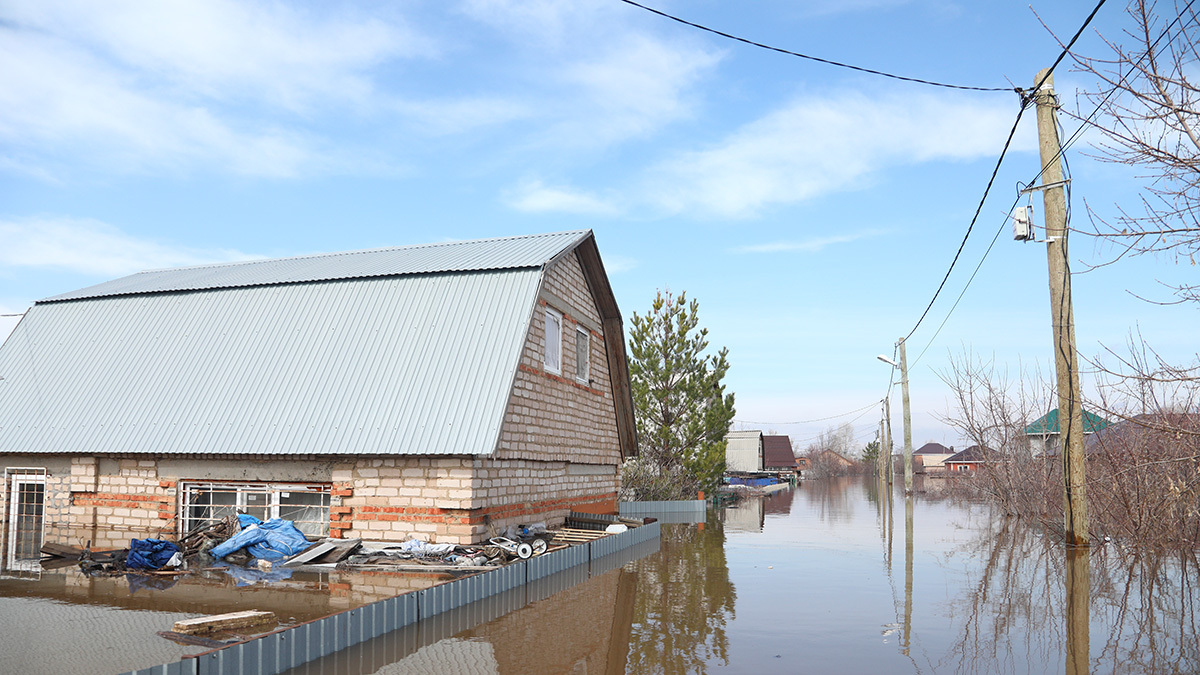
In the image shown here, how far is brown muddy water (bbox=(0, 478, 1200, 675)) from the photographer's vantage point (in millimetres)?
7328

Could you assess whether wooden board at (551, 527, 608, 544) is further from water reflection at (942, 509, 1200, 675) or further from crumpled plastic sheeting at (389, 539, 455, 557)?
water reflection at (942, 509, 1200, 675)

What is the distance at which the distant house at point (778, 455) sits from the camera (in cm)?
6938

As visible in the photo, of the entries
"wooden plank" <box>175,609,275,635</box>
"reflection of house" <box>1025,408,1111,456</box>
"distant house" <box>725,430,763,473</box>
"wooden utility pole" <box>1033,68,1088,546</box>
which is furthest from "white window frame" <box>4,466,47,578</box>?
"distant house" <box>725,430,763,473</box>

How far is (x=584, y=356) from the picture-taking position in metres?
18.1

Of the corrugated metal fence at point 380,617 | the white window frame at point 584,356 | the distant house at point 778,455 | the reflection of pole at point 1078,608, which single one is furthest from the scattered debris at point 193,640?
the distant house at point 778,455

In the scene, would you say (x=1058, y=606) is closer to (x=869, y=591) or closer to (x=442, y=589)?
(x=869, y=591)

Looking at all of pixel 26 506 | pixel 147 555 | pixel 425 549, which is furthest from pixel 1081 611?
pixel 26 506

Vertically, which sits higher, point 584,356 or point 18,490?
point 584,356

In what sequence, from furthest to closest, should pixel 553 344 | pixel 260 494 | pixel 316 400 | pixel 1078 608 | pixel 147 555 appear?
pixel 553 344, pixel 260 494, pixel 316 400, pixel 147 555, pixel 1078 608

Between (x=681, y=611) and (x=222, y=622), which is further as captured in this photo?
(x=681, y=611)

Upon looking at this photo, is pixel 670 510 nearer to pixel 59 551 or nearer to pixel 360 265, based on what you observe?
pixel 360 265

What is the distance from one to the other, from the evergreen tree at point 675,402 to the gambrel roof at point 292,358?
11.2 meters

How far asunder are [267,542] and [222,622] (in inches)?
188

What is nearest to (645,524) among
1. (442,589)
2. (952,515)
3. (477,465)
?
(477,465)
